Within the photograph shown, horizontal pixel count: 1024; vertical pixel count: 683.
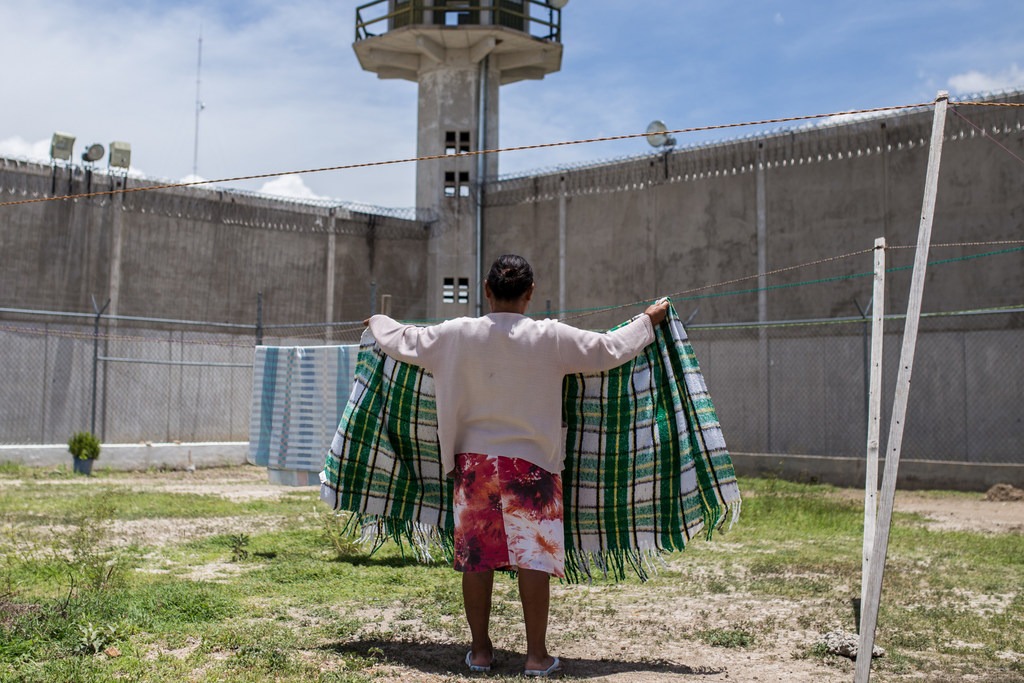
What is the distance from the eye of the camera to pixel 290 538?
813cm

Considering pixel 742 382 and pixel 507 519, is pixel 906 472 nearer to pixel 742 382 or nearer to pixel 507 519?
pixel 742 382

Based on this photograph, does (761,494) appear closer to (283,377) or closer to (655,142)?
(283,377)

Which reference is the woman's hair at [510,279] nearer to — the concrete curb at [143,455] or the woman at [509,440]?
the woman at [509,440]

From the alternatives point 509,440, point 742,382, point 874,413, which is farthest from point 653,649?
point 742,382

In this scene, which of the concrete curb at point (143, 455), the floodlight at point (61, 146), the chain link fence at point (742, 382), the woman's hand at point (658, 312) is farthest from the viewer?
the floodlight at point (61, 146)

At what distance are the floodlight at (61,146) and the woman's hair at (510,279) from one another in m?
16.8

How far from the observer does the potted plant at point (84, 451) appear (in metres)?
14.8

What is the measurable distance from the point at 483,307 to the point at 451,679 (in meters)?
18.5

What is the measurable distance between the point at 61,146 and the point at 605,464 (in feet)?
56.3

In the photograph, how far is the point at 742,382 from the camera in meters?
17.4

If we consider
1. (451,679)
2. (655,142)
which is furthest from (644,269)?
(451,679)

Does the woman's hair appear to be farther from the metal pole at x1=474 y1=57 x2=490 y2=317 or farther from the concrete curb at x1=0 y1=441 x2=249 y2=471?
the metal pole at x1=474 y1=57 x2=490 y2=317

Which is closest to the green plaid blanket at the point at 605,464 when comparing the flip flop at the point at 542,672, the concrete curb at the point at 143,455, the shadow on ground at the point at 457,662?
the shadow on ground at the point at 457,662

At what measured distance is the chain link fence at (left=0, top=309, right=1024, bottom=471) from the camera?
15102 mm
